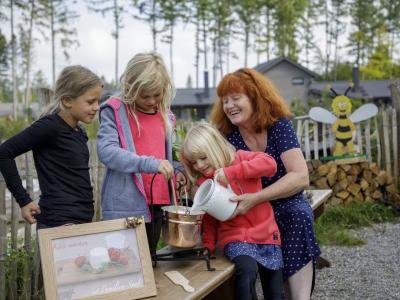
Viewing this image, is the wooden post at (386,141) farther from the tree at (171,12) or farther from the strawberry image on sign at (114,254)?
the tree at (171,12)

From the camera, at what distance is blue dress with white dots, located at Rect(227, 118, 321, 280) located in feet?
9.92

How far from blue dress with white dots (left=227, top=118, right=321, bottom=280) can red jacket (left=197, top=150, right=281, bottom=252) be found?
0.16 metres

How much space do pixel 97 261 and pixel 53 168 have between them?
1.69 feet

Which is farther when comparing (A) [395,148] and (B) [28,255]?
(A) [395,148]

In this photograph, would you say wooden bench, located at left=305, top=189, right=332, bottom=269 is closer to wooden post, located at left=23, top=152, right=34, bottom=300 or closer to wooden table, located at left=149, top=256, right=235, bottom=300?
wooden table, located at left=149, top=256, right=235, bottom=300

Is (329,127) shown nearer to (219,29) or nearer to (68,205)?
(68,205)

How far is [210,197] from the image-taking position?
2.62 metres

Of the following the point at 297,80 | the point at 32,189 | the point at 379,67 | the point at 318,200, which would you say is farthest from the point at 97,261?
the point at 379,67

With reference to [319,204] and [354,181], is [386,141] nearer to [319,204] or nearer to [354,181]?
[354,181]

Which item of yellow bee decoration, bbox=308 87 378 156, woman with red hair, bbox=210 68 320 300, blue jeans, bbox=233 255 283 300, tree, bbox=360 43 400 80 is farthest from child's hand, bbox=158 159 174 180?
tree, bbox=360 43 400 80

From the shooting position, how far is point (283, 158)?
3053 mm

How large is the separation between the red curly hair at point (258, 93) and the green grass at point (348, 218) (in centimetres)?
383

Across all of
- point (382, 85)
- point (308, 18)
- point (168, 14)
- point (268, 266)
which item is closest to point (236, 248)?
point (268, 266)

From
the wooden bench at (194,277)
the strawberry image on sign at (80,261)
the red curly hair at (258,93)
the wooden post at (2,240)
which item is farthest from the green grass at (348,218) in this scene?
the strawberry image on sign at (80,261)
